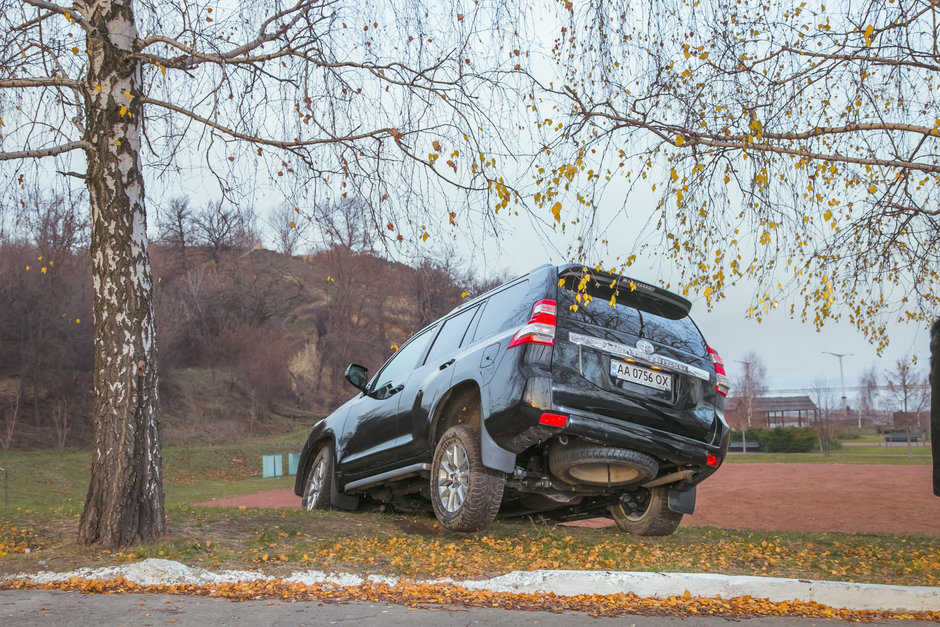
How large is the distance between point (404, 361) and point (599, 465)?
2.51m

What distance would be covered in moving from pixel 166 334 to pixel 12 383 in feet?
27.8

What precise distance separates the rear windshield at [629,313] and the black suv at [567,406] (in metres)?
0.01

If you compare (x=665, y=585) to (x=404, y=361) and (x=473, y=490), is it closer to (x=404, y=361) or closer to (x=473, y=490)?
(x=473, y=490)

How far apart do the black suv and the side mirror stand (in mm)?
860

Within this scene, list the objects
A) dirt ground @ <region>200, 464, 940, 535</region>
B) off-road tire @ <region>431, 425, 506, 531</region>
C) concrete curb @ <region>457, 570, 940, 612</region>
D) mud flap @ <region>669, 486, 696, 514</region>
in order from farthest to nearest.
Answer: dirt ground @ <region>200, 464, 940, 535</region>, mud flap @ <region>669, 486, 696, 514</region>, off-road tire @ <region>431, 425, 506, 531</region>, concrete curb @ <region>457, 570, 940, 612</region>

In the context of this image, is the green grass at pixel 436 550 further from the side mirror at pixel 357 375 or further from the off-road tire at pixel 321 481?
the side mirror at pixel 357 375

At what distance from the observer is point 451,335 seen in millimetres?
6598

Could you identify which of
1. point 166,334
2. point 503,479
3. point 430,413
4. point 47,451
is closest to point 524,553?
point 503,479

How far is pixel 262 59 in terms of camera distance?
604 cm

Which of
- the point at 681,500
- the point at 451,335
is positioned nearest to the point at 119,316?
the point at 451,335

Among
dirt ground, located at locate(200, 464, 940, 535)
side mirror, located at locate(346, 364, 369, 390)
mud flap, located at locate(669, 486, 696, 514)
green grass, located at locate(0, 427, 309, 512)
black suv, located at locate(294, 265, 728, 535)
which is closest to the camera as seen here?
black suv, located at locate(294, 265, 728, 535)

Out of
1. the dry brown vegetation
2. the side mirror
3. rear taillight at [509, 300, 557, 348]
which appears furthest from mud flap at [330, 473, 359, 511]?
rear taillight at [509, 300, 557, 348]

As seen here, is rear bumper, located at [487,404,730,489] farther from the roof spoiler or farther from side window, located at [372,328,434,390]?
side window, located at [372,328,434,390]

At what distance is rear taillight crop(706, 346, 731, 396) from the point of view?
19.0ft
